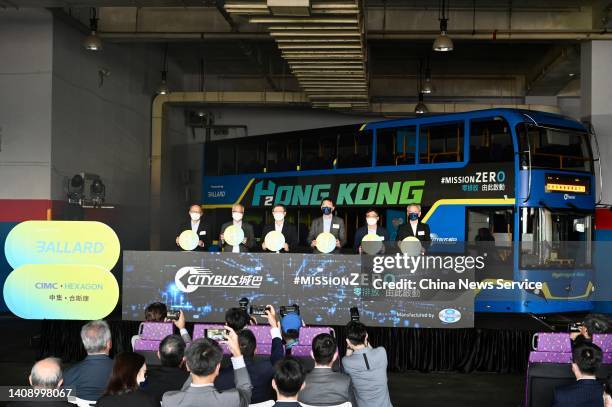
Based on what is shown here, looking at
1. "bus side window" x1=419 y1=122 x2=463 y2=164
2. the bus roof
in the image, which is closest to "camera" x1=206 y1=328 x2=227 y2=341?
the bus roof

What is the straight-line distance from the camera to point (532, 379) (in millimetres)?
5973

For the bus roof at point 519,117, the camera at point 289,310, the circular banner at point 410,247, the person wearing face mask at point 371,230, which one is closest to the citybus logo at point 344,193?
the bus roof at point 519,117

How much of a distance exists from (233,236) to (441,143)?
16.5ft

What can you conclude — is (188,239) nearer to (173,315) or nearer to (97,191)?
(173,315)

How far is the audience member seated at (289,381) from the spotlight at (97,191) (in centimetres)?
1248

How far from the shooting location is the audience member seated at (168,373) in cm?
496

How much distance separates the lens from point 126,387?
14.1 feet

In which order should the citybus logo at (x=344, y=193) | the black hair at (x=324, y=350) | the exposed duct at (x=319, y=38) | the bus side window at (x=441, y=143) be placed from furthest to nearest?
the citybus logo at (x=344, y=193) → the bus side window at (x=441, y=143) → the exposed duct at (x=319, y=38) → the black hair at (x=324, y=350)

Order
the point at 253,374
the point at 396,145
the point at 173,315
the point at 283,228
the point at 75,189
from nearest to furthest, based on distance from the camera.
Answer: the point at 253,374 < the point at 173,315 < the point at 283,228 < the point at 396,145 < the point at 75,189

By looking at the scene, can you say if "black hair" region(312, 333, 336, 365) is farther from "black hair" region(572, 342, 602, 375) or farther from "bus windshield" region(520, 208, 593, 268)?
"bus windshield" region(520, 208, 593, 268)

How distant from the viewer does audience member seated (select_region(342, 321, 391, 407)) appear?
5.63 meters

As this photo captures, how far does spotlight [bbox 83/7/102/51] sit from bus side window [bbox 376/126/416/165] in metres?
5.87

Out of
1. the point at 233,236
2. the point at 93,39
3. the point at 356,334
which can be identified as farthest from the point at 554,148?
the point at 93,39

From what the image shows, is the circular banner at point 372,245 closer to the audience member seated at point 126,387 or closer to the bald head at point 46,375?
the audience member seated at point 126,387
